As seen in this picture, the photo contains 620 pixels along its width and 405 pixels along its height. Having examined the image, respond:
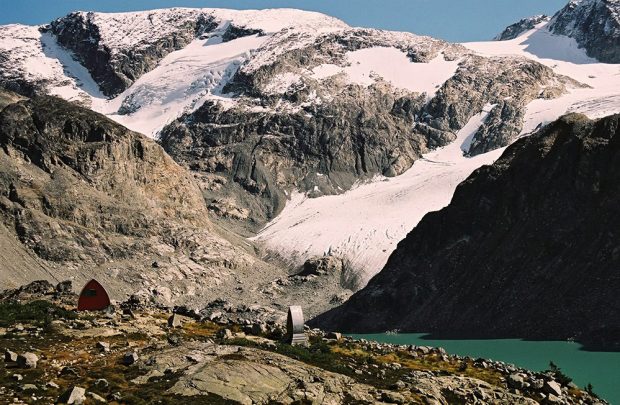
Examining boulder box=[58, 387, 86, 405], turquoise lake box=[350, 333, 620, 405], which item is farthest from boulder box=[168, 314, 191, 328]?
turquoise lake box=[350, 333, 620, 405]

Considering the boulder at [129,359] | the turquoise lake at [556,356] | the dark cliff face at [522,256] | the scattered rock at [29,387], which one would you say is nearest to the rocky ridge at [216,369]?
the scattered rock at [29,387]

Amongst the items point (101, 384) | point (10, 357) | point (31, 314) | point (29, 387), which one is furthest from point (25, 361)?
point (31, 314)

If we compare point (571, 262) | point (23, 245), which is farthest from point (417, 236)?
point (23, 245)

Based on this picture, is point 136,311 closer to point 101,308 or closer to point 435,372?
point 101,308

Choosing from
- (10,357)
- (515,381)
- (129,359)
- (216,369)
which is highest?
(10,357)

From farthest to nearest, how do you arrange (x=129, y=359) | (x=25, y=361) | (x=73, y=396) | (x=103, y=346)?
(x=103, y=346) < (x=129, y=359) < (x=25, y=361) < (x=73, y=396)

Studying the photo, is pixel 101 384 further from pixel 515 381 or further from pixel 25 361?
pixel 515 381

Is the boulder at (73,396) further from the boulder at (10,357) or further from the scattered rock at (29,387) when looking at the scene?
the boulder at (10,357)

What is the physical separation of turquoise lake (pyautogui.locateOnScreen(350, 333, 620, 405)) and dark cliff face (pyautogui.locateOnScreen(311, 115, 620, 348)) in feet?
23.6

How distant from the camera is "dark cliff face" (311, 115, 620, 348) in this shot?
133250mm

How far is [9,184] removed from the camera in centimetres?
19900

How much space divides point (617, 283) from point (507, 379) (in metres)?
91.6

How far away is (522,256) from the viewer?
5920 inches

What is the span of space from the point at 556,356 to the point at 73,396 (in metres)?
88.2
